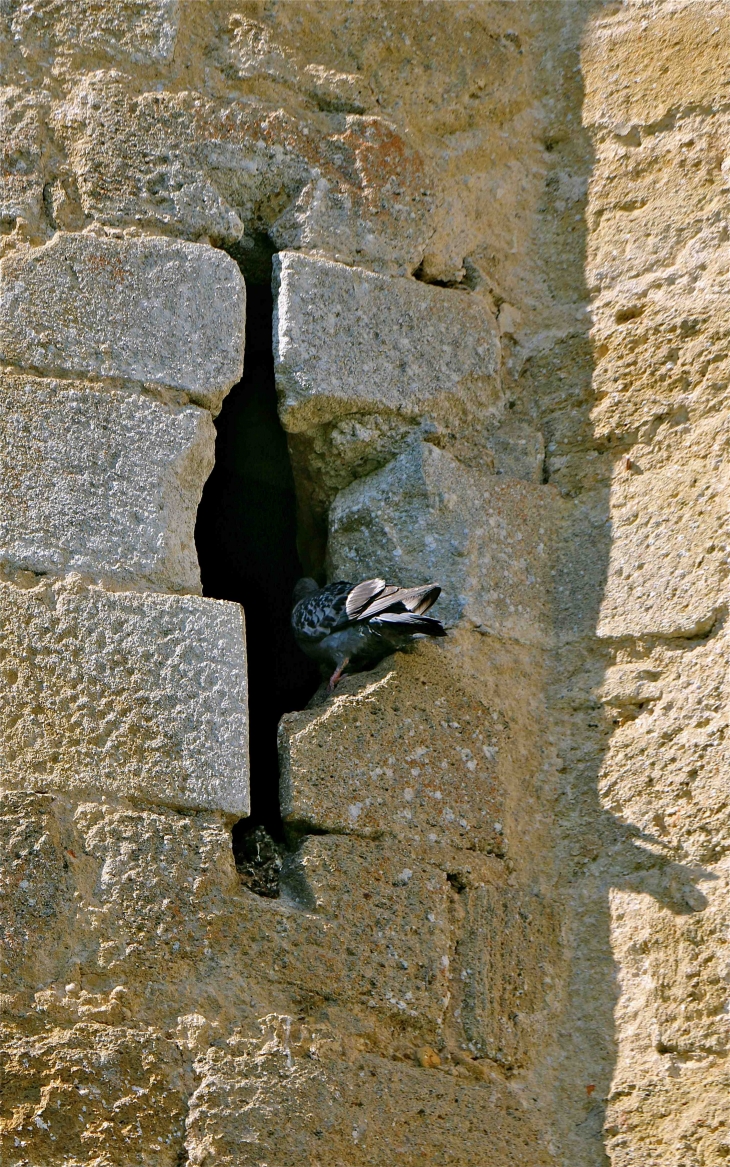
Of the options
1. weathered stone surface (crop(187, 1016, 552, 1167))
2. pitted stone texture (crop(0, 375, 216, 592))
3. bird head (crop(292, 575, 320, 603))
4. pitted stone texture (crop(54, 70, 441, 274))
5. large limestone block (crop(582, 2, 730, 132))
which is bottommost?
weathered stone surface (crop(187, 1016, 552, 1167))

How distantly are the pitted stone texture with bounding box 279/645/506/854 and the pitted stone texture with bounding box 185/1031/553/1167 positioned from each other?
50cm

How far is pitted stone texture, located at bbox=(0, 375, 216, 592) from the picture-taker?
11.0ft

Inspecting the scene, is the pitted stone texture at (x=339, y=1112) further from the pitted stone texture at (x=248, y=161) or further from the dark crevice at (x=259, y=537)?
the pitted stone texture at (x=248, y=161)

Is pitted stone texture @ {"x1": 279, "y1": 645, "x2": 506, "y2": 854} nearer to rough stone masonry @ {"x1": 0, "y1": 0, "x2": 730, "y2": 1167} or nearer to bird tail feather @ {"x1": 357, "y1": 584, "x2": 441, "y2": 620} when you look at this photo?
rough stone masonry @ {"x1": 0, "y1": 0, "x2": 730, "y2": 1167}

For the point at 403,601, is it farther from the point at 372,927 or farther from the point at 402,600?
the point at 372,927

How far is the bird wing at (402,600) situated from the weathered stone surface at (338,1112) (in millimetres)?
949

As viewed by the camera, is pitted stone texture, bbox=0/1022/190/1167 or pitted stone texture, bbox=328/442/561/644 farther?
pitted stone texture, bbox=328/442/561/644

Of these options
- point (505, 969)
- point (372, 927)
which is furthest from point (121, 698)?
point (505, 969)

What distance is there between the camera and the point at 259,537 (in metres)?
4.50

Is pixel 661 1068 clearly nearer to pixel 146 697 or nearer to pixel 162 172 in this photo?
pixel 146 697

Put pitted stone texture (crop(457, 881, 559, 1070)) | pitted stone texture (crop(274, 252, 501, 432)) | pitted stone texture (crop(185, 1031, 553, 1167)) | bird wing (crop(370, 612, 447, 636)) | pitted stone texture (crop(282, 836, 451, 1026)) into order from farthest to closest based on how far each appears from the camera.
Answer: pitted stone texture (crop(274, 252, 501, 432)) < bird wing (crop(370, 612, 447, 636)) < pitted stone texture (crop(457, 881, 559, 1070)) < pitted stone texture (crop(282, 836, 451, 1026)) < pitted stone texture (crop(185, 1031, 553, 1167))

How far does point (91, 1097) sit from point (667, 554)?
1.79 meters

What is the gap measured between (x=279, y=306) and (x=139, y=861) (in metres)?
1.42

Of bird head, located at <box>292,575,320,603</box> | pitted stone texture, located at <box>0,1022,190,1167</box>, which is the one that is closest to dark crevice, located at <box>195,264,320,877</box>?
bird head, located at <box>292,575,320,603</box>
